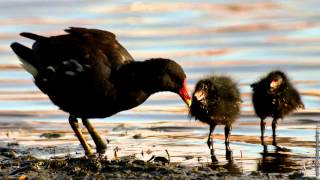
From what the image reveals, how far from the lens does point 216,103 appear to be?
1190 cm

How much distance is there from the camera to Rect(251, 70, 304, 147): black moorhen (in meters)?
12.1

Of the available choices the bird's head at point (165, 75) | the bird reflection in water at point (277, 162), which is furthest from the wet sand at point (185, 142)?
the bird's head at point (165, 75)

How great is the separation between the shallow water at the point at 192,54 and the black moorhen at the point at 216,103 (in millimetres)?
227

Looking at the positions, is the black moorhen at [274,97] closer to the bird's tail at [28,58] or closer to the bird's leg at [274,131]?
the bird's leg at [274,131]

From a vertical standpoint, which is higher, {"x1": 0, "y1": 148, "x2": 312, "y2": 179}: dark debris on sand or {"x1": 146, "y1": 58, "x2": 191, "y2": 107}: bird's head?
{"x1": 146, "y1": 58, "x2": 191, "y2": 107}: bird's head

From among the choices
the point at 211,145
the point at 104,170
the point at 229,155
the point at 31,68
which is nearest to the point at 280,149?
the point at 229,155

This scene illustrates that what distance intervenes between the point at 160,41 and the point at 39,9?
4.31 meters

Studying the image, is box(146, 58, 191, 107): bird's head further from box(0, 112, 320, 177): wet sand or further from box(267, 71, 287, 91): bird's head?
box(267, 71, 287, 91): bird's head

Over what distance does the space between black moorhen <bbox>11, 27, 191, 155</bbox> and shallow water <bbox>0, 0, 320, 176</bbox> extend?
1.96ft

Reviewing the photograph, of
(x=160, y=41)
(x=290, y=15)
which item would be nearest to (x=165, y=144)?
(x=160, y=41)

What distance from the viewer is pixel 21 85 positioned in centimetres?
1562

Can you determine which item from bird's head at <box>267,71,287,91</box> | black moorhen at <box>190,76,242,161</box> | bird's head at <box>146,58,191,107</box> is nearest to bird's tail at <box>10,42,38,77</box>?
bird's head at <box>146,58,191,107</box>

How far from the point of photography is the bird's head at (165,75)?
1032 centimetres

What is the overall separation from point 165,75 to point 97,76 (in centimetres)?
69
